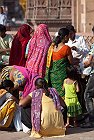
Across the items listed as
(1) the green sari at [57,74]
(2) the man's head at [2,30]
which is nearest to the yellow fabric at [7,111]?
(1) the green sari at [57,74]

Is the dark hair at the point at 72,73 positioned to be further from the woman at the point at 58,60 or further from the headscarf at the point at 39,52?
the headscarf at the point at 39,52

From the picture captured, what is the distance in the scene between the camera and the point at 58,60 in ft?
29.0

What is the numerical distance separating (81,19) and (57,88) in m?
10.8

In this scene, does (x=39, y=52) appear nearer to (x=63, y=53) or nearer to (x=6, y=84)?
(x=63, y=53)

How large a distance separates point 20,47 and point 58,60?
147 centimetres

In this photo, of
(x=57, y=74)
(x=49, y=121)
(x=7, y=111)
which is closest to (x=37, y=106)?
(x=49, y=121)

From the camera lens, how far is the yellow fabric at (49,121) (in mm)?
8102

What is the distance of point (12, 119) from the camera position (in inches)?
336

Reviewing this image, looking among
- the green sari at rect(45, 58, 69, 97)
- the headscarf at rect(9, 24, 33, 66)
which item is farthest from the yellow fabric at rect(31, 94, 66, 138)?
the headscarf at rect(9, 24, 33, 66)

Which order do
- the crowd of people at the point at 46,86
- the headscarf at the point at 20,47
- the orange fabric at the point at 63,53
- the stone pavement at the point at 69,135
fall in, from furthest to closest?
the headscarf at the point at 20,47, the orange fabric at the point at 63,53, the crowd of people at the point at 46,86, the stone pavement at the point at 69,135

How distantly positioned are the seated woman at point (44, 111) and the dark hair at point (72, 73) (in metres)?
0.69

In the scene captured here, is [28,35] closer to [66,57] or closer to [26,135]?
[66,57]

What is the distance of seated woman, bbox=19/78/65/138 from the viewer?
810cm

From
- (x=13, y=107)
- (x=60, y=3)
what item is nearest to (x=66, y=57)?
(x=13, y=107)
